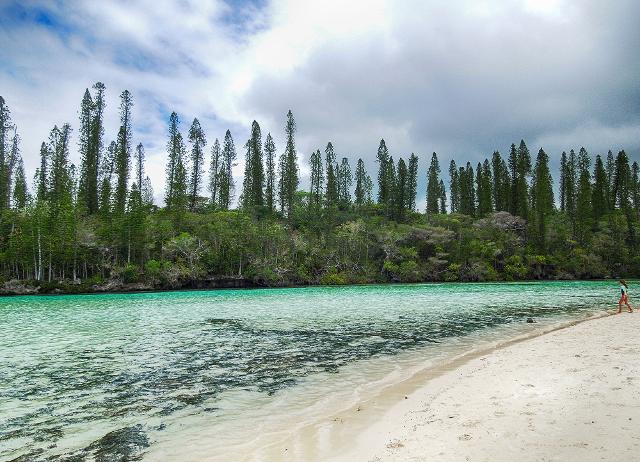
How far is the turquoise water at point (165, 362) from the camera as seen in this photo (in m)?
6.51

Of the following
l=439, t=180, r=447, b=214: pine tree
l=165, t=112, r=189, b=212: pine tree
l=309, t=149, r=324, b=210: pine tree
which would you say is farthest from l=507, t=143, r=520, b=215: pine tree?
l=165, t=112, r=189, b=212: pine tree

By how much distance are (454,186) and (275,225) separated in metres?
61.9

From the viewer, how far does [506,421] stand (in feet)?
18.8

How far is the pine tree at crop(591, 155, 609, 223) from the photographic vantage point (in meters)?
84.1

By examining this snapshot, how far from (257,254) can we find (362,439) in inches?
2226

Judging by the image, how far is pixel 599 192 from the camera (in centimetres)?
8512

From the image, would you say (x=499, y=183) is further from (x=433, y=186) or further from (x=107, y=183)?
(x=107, y=183)

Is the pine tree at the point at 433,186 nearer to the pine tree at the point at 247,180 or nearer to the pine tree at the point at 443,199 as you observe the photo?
the pine tree at the point at 443,199

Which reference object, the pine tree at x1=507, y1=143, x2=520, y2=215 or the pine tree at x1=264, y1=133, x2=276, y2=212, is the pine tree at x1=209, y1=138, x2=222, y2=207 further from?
the pine tree at x1=507, y1=143, x2=520, y2=215

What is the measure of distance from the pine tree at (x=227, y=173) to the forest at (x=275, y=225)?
24cm

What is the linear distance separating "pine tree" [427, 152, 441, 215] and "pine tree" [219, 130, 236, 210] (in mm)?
48078

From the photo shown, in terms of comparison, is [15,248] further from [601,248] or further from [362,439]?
[601,248]

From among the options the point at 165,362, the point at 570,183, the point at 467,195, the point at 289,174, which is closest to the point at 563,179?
the point at 570,183

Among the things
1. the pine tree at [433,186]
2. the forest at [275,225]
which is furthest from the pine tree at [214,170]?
the pine tree at [433,186]
